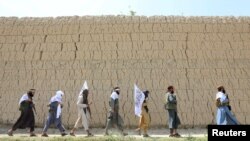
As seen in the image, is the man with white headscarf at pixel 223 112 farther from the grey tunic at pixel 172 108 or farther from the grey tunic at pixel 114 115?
the grey tunic at pixel 114 115

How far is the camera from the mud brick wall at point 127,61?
16219 mm

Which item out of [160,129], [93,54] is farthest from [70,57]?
[160,129]

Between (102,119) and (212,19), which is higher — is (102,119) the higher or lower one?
the lower one

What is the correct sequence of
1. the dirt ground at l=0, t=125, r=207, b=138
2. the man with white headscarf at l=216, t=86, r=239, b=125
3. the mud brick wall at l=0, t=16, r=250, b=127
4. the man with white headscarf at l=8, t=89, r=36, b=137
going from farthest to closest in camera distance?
the mud brick wall at l=0, t=16, r=250, b=127 → the dirt ground at l=0, t=125, r=207, b=138 → the man with white headscarf at l=8, t=89, r=36, b=137 → the man with white headscarf at l=216, t=86, r=239, b=125

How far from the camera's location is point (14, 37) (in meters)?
18.0

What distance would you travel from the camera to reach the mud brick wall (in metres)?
16.2

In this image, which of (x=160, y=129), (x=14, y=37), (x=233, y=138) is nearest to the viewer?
(x=233, y=138)

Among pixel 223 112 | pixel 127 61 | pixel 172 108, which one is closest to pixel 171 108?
pixel 172 108

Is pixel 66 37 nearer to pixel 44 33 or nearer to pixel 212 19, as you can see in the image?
pixel 44 33

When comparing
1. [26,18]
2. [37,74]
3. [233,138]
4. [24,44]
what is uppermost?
[26,18]

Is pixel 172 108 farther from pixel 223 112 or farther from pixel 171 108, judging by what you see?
pixel 223 112

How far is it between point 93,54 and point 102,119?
2610 millimetres

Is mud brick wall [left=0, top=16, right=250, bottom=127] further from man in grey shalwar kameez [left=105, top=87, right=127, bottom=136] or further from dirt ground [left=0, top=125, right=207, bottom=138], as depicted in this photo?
man in grey shalwar kameez [left=105, top=87, right=127, bottom=136]

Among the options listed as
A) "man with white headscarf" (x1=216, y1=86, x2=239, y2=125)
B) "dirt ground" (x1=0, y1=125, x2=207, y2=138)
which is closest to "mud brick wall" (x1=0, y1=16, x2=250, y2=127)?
"dirt ground" (x1=0, y1=125, x2=207, y2=138)
